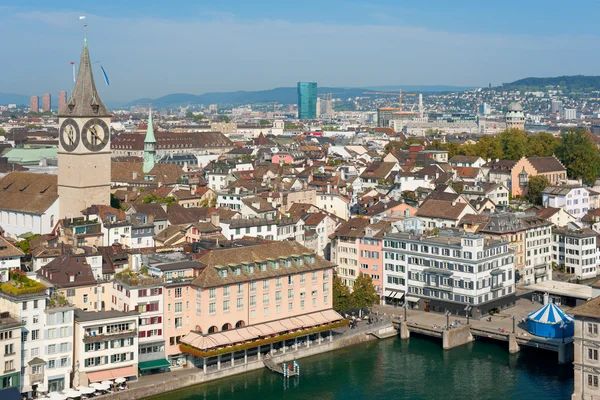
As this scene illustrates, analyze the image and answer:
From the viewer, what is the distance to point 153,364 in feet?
162

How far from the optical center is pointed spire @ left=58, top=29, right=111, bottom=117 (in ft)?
242

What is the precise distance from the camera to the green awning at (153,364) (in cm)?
4892

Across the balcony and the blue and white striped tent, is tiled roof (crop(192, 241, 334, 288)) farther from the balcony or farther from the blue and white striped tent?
the blue and white striped tent

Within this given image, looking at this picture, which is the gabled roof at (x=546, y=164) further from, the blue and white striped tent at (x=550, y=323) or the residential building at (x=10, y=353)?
the residential building at (x=10, y=353)

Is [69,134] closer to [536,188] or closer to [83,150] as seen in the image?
[83,150]

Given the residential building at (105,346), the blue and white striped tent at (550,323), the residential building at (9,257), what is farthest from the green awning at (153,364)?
the blue and white striped tent at (550,323)

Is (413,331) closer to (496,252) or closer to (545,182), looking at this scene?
(496,252)

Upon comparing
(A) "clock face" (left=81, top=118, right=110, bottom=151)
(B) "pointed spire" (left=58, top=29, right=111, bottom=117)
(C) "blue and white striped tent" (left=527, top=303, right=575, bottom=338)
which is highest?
(B) "pointed spire" (left=58, top=29, right=111, bottom=117)

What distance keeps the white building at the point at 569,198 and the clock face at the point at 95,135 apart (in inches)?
1666

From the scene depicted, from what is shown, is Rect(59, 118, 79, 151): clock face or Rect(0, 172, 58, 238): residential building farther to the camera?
Rect(59, 118, 79, 151): clock face

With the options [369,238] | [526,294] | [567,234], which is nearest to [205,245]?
[369,238]

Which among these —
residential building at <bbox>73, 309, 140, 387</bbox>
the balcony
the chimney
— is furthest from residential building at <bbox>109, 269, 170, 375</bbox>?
the chimney

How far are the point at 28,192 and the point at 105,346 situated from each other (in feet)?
107

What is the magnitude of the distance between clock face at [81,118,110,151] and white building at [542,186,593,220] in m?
42.3
